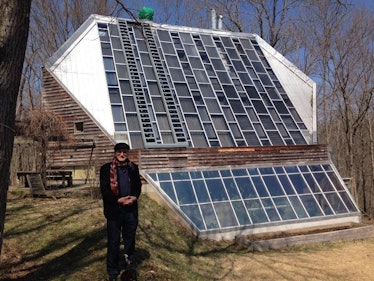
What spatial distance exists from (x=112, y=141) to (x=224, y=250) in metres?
6.19

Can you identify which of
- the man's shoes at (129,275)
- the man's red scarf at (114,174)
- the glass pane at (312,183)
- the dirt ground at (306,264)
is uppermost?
the man's red scarf at (114,174)

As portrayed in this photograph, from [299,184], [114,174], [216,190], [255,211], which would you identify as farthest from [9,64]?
[299,184]

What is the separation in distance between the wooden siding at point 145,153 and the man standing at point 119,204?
7.44m

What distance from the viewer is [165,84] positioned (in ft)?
53.9

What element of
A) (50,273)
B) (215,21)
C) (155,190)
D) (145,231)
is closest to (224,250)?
(145,231)

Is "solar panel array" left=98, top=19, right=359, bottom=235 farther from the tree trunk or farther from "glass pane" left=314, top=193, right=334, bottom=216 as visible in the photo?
the tree trunk

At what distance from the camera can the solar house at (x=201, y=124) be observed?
509 inches

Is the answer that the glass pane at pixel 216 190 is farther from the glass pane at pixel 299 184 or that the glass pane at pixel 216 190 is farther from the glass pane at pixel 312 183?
the glass pane at pixel 312 183

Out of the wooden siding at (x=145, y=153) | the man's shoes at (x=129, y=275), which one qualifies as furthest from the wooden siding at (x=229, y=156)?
the man's shoes at (x=129, y=275)

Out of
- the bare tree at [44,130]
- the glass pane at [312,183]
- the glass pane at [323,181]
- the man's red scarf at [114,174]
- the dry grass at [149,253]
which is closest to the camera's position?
the man's red scarf at [114,174]

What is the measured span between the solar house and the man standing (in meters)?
5.99

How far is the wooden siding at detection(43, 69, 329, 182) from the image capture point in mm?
13453

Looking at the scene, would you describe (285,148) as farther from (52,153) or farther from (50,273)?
(50,273)

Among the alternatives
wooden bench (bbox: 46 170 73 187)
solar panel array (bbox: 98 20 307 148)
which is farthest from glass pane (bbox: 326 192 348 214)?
wooden bench (bbox: 46 170 73 187)
